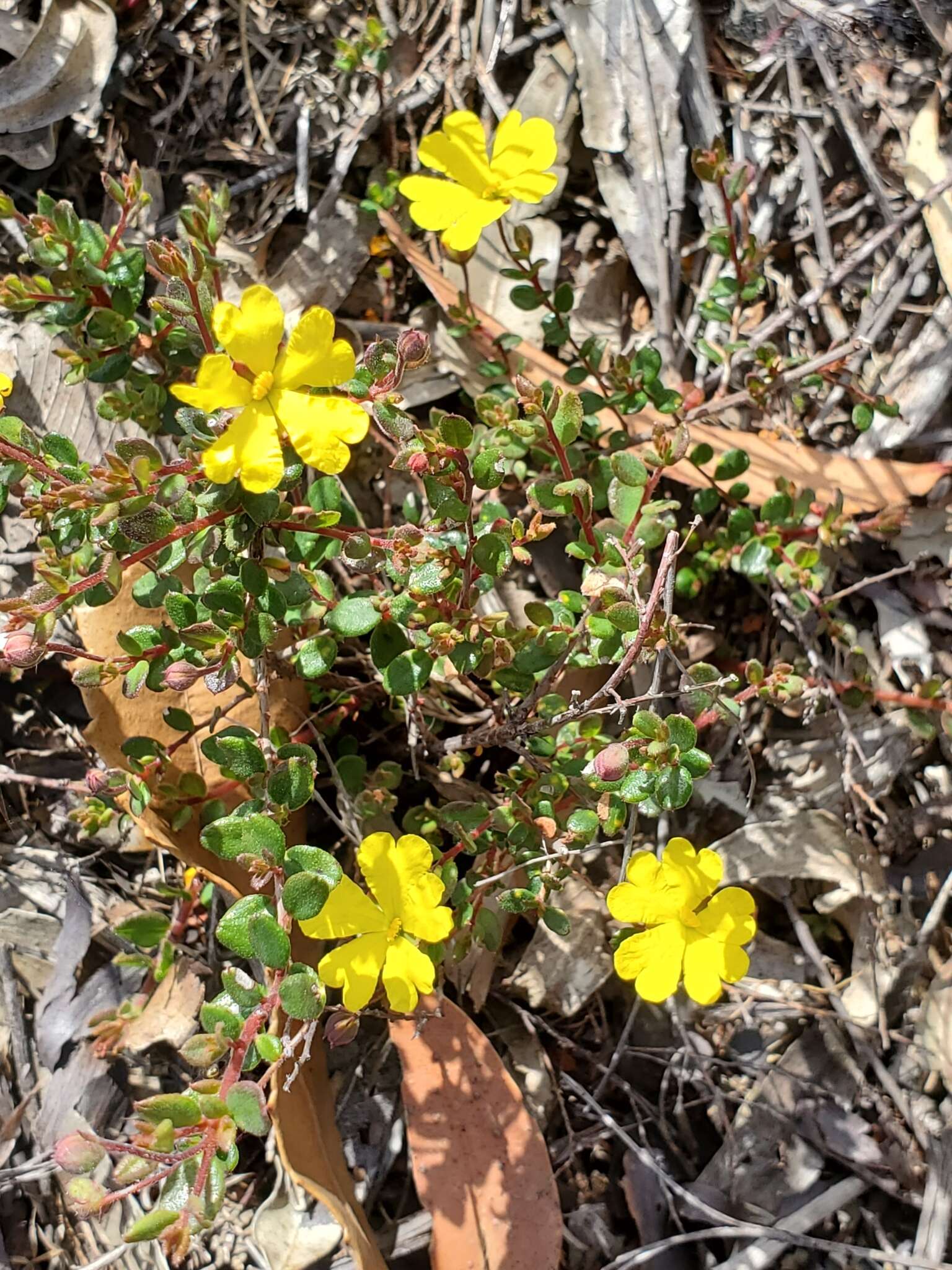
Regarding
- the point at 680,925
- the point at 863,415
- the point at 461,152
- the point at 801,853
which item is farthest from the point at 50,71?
the point at 801,853

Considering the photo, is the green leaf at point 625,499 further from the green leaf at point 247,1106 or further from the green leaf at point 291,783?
the green leaf at point 247,1106

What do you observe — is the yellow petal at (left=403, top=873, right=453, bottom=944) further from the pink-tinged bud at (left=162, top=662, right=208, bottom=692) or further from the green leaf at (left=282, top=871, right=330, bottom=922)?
the pink-tinged bud at (left=162, top=662, right=208, bottom=692)

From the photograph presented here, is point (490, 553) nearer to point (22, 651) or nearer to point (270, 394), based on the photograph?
point (270, 394)

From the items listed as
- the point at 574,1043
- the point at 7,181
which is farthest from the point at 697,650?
the point at 7,181

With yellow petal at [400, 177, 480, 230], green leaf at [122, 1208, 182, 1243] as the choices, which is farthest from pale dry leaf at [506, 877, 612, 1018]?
yellow petal at [400, 177, 480, 230]

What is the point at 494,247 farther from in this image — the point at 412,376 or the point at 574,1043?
the point at 574,1043

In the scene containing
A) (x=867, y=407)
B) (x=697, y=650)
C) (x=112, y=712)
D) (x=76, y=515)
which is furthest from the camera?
(x=697, y=650)

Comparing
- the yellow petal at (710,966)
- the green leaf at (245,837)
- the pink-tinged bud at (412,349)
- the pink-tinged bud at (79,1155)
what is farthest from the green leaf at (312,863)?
the pink-tinged bud at (412,349)
